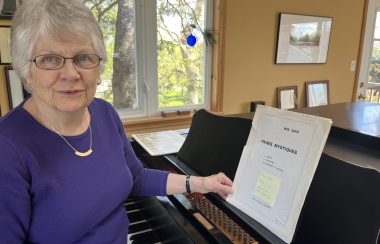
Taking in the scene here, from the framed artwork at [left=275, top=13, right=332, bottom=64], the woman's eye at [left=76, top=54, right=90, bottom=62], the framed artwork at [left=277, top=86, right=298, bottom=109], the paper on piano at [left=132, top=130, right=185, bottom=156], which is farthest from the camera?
the framed artwork at [left=277, top=86, right=298, bottom=109]

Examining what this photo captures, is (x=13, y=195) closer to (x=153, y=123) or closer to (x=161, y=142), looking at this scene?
(x=161, y=142)

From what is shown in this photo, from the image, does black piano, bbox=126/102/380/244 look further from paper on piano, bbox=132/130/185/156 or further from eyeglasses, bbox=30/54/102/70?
eyeglasses, bbox=30/54/102/70

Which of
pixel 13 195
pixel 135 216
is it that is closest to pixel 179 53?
pixel 135 216

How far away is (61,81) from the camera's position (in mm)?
705

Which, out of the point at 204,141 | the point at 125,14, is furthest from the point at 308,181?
the point at 125,14

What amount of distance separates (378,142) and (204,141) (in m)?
0.65

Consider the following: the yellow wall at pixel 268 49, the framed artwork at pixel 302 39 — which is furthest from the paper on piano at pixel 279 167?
the framed artwork at pixel 302 39

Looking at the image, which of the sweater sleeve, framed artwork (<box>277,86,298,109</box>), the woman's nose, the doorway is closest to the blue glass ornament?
framed artwork (<box>277,86,298,109</box>)

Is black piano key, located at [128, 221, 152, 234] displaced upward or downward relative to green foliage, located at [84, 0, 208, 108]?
downward

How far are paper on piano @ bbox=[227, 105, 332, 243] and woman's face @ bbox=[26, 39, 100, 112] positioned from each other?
1.56 feet

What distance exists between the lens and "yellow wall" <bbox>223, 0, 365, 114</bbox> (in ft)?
8.50

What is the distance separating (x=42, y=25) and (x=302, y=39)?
9.09 feet

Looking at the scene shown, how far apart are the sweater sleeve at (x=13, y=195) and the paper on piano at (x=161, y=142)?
71 cm

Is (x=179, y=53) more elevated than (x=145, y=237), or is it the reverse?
(x=179, y=53)
